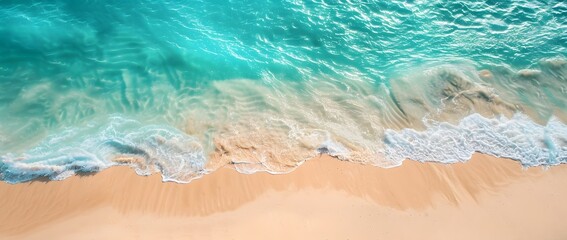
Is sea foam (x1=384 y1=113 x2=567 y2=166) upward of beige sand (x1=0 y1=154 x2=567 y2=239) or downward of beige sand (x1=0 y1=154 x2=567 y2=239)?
upward

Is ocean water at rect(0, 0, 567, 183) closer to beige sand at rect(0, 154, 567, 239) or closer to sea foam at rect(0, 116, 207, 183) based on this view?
sea foam at rect(0, 116, 207, 183)

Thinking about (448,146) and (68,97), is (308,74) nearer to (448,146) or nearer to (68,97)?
(448,146)

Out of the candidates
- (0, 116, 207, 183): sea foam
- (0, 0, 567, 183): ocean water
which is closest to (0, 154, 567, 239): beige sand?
(0, 116, 207, 183): sea foam

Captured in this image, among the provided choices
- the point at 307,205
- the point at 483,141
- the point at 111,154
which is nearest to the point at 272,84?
the point at 307,205

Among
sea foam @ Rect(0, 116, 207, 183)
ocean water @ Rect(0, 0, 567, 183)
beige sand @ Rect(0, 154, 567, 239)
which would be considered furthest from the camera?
ocean water @ Rect(0, 0, 567, 183)

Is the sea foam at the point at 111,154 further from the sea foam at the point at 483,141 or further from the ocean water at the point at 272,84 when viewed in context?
the sea foam at the point at 483,141

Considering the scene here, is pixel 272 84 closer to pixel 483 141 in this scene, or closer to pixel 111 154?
pixel 111 154
